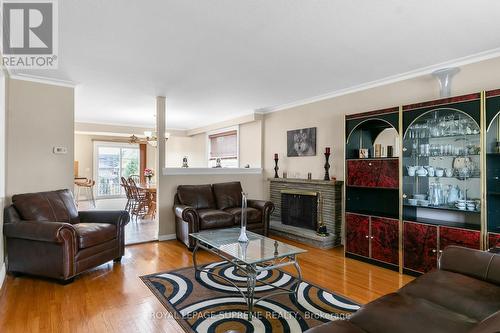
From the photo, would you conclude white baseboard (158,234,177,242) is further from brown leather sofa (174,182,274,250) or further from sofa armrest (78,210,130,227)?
sofa armrest (78,210,130,227)

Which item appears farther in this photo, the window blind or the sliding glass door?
the sliding glass door

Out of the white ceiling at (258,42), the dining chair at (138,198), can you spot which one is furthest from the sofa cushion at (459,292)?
the dining chair at (138,198)

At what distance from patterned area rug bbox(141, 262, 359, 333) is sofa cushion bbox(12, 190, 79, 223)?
128 centimetres

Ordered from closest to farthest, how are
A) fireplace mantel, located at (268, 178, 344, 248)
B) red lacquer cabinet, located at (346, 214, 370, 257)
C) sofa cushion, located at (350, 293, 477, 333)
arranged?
sofa cushion, located at (350, 293, 477, 333) → red lacquer cabinet, located at (346, 214, 370, 257) → fireplace mantel, located at (268, 178, 344, 248)

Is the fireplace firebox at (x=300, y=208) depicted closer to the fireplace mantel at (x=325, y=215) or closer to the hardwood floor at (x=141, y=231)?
the fireplace mantel at (x=325, y=215)

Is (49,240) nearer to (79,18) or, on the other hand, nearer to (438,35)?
(79,18)

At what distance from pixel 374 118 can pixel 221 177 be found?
9.26 ft

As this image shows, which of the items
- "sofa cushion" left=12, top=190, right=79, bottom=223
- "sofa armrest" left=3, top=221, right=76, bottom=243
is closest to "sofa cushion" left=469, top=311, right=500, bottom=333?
"sofa armrest" left=3, top=221, right=76, bottom=243

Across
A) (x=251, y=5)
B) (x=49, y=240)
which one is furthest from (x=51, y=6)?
(x=49, y=240)

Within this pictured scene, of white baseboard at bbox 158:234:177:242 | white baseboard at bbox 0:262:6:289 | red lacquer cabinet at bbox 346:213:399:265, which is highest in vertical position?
red lacquer cabinet at bbox 346:213:399:265

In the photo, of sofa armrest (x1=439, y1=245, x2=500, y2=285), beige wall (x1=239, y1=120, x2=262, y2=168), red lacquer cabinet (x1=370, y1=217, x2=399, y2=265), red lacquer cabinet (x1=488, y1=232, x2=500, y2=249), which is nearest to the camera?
sofa armrest (x1=439, y1=245, x2=500, y2=285)

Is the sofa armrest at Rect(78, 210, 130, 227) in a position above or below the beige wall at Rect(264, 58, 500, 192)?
below

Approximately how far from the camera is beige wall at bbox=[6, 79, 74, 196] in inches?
143

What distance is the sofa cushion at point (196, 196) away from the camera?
470 centimetres
